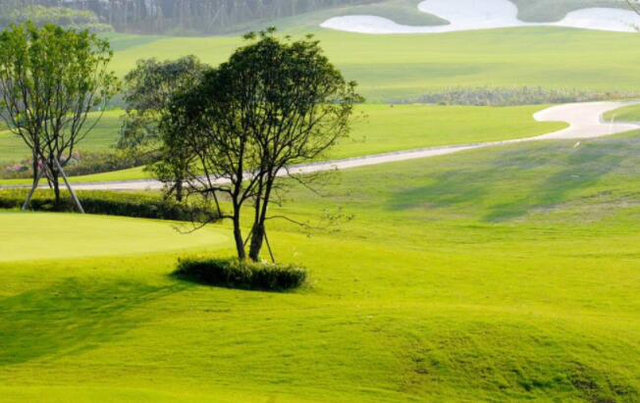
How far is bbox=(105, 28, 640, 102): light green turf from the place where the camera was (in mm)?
105338

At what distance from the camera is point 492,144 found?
64.1 m

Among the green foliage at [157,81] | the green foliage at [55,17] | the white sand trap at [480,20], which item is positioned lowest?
the green foliage at [157,81]

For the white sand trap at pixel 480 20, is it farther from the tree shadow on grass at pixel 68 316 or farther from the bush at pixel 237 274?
the tree shadow on grass at pixel 68 316

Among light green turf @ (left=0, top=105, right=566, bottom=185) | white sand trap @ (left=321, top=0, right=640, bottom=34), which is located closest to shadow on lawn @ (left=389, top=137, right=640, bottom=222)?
light green turf @ (left=0, top=105, right=566, bottom=185)

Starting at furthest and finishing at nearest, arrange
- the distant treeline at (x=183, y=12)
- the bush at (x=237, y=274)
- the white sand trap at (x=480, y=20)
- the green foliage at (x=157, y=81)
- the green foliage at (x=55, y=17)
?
1. the distant treeline at (x=183, y=12)
2. the white sand trap at (x=480, y=20)
3. the green foliage at (x=55, y=17)
4. the green foliage at (x=157, y=81)
5. the bush at (x=237, y=274)

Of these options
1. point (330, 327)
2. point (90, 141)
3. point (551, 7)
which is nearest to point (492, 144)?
point (90, 141)

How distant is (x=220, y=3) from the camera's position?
18912 cm

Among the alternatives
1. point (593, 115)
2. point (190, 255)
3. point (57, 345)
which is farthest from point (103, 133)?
point (57, 345)

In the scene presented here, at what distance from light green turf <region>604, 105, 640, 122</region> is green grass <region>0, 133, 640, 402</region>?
39.6 m

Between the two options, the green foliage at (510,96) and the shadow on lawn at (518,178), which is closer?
the shadow on lawn at (518,178)

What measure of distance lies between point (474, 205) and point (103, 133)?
43.4m

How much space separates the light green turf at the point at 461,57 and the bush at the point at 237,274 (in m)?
75.4

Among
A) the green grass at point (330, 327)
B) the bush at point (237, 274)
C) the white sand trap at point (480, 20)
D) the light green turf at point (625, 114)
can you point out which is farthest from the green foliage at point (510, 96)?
the bush at point (237, 274)

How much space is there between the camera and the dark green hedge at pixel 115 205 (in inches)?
1540
